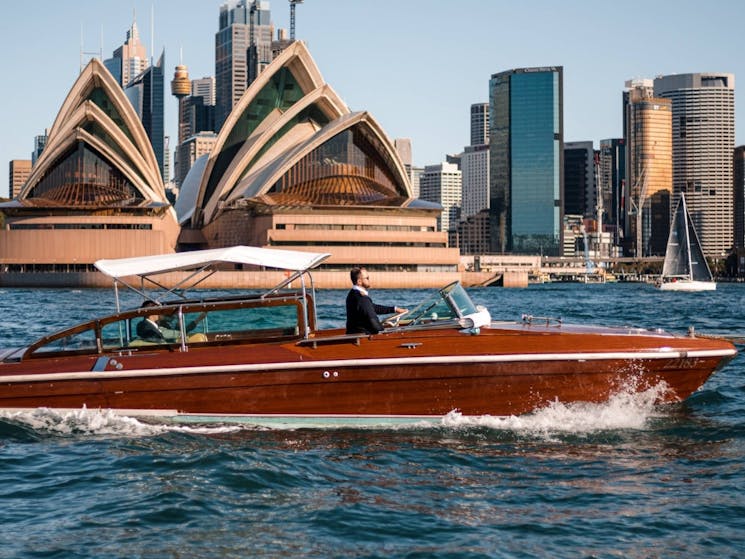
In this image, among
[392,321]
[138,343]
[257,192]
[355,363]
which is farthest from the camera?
[257,192]

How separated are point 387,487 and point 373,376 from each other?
2.18 meters

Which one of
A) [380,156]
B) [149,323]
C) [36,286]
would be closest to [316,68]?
[380,156]

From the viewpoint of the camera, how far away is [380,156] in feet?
327

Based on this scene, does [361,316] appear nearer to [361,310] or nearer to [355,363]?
[361,310]

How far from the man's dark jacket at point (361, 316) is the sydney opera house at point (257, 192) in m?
76.3

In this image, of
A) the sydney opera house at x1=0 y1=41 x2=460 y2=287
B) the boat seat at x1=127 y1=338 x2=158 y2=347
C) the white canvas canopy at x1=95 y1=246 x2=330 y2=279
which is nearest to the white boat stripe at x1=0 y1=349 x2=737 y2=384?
the boat seat at x1=127 y1=338 x2=158 y2=347

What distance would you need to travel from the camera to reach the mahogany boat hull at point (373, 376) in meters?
11.7

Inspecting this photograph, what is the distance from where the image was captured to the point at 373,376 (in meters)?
11.7

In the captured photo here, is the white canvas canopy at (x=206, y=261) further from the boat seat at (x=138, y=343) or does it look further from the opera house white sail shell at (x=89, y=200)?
the opera house white sail shell at (x=89, y=200)

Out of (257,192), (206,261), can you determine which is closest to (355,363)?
(206,261)

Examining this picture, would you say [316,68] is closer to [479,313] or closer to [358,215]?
[358,215]

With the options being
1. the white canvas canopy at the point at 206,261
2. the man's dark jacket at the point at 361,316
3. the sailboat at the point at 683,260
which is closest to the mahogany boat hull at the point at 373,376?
the man's dark jacket at the point at 361,316

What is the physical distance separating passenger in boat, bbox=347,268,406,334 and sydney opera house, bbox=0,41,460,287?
76169 millimetres

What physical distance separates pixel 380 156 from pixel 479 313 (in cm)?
8836
